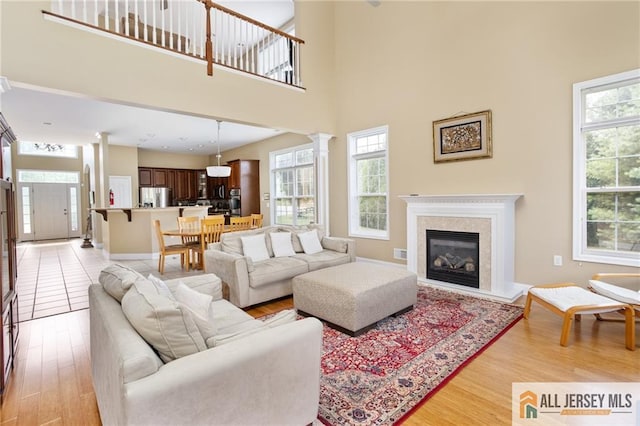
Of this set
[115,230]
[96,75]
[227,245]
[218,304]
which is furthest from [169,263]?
[218,304]

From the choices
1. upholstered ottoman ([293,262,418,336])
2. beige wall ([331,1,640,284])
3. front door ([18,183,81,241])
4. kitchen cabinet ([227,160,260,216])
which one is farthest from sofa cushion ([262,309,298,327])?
front door ([18,183,81,241])

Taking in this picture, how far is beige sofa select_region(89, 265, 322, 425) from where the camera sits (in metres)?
1.12

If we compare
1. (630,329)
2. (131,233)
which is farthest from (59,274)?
(630,329)

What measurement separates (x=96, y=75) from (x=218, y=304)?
10.2 feet

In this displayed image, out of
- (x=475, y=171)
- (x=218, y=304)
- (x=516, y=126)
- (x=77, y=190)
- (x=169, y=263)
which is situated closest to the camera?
(x=218, y=304)

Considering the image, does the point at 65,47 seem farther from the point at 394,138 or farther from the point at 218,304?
the point at 394,138

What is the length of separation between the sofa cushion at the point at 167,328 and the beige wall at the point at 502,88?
396 cm

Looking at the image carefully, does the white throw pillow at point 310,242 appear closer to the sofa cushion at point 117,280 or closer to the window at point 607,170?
the sofa cushion at point 117,280

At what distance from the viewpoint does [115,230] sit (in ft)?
22.4

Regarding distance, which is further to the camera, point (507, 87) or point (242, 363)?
point (507, 87)

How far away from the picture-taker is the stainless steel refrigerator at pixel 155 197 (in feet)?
31.1

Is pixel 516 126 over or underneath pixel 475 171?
over

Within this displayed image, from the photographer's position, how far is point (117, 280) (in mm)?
1797

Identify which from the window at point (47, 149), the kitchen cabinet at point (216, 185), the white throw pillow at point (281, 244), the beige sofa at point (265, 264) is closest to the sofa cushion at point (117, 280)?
the beige sofa at point (265, 264)
